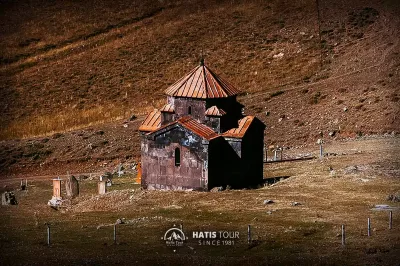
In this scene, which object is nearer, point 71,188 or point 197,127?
point 197,127

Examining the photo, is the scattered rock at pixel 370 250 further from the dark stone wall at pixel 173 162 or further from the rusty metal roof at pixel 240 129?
the rusty metal roof at pixel 240 129

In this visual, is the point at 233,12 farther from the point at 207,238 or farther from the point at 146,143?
the point at 207,238

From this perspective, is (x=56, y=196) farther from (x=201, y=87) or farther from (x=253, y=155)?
(x=253, y=155)

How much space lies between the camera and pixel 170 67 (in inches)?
5172

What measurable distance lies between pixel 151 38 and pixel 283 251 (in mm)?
80368

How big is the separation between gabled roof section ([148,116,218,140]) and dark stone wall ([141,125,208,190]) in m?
0.32

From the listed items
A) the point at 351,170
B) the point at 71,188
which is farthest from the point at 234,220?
the point at 71,188

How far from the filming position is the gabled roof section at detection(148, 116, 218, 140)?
78438 mm

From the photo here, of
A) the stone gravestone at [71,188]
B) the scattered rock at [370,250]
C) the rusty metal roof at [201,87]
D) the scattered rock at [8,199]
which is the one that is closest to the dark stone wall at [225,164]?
the rusty metal roof at [201,87]

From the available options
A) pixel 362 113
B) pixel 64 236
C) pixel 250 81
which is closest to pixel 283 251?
pixel 64 236

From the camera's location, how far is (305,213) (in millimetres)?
70250

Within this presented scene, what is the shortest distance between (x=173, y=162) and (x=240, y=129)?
5.38 meters

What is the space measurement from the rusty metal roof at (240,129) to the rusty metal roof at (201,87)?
6.81ft

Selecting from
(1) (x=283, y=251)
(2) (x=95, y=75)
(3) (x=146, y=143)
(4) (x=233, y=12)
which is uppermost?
(4) (x=233, y=12)
